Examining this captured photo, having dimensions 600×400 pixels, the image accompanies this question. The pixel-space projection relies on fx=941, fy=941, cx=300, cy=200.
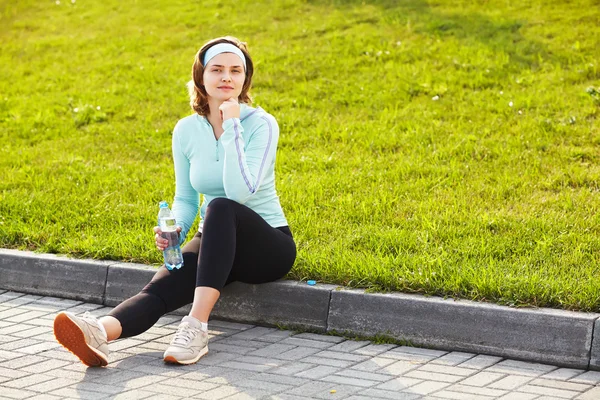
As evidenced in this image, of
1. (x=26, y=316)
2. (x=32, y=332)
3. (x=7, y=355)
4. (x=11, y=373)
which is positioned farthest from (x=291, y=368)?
(x=26, y=316)

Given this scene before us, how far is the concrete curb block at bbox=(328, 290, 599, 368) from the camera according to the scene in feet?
15.0

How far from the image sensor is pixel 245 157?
16.7 feet

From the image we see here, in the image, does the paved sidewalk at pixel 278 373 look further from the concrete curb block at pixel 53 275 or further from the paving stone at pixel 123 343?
the concrete curb block at pixel 53 275

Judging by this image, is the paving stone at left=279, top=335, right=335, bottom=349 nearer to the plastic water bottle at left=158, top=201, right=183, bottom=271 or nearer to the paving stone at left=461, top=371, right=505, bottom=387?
the plastic water bottle at left=158, top=201, right=183, bottom=271

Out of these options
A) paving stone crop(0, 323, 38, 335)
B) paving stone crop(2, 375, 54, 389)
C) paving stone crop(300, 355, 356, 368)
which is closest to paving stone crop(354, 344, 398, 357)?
paving stone crop(300, 355, 356, 368)

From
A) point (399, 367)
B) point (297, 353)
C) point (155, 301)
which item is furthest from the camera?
point (155, 301)

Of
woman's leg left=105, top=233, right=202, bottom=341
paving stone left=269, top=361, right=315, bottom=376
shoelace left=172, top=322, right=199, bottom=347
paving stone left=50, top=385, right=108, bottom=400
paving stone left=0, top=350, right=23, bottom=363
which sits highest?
woman's leg left=105, top=233, right=202, bottom=341

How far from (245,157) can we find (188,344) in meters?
1.06

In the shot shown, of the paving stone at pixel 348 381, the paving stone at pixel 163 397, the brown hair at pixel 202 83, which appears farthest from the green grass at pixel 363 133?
the paving stone at pixel 163 397

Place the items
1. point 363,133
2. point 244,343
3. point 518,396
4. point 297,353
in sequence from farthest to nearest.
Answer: point 363,133, point 244,343, point 297,353, point 518,396

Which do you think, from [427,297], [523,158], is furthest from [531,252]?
[523,158]

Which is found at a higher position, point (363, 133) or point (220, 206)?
point (363, 133)

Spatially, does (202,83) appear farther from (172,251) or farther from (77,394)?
(77,394)

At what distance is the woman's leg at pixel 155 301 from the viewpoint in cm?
482
